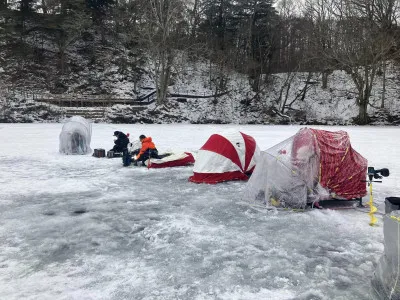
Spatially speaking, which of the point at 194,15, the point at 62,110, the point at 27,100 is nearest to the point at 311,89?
the point at 194,15

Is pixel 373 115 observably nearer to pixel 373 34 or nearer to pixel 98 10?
pixel 373 34

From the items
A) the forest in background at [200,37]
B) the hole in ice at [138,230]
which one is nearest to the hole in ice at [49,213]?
the hole in ice at [138,230]

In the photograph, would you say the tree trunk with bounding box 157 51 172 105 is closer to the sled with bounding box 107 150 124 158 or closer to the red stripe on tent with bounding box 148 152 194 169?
the sled with bounding box 107 150 124 158

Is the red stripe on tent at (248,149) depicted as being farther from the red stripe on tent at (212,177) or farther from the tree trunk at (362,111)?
the tree trunk at (362,111)

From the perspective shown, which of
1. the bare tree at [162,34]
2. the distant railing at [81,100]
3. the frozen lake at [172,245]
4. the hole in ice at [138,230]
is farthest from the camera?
the distant railing at [81,100]

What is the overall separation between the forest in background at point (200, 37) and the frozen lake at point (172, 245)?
91.4 ft

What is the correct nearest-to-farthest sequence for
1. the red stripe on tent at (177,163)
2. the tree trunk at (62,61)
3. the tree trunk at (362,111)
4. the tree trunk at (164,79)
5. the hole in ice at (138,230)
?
the hole in ice at (138,230) < the red stripe on tent at (177,163) < the tree trunk at (362,111) < the tree trunk at (164,79) < the tree trunk at (62,61)

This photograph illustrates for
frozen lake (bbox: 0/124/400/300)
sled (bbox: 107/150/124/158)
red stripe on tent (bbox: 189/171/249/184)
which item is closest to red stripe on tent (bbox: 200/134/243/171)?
red stripe on tent (bbox: 189/171/249/184)

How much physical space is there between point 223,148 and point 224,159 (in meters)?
0.32

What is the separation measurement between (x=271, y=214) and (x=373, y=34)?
105 ft

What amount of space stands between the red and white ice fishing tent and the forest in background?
25885 mm

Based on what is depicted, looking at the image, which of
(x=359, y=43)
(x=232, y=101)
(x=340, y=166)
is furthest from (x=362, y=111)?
(x=340, y=166)

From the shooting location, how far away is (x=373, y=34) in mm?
32938

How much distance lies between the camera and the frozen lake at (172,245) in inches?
167
